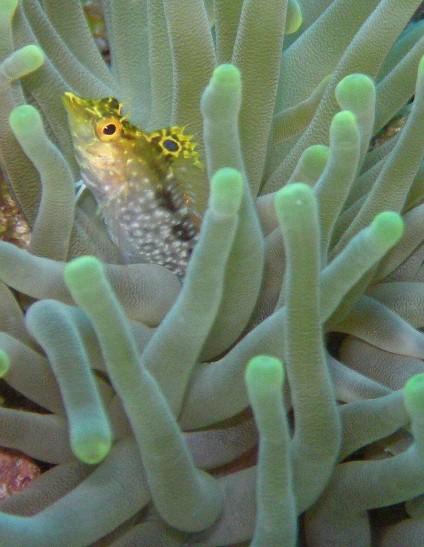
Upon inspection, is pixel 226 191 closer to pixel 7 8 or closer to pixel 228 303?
pixel 228 303

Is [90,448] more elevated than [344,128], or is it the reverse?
[344,128]

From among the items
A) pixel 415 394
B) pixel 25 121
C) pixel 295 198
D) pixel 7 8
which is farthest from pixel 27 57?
pixel 415 394

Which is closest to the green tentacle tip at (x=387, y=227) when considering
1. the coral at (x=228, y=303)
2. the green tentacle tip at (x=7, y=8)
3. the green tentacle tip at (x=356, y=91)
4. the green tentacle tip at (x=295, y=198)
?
the coral at (x=228, y=303)

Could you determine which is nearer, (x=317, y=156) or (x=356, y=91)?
(x=356, y=91)

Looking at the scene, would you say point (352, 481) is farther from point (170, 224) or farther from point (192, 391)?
point (170, 224)

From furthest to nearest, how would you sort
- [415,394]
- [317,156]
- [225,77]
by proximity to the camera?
[317,156], [225,77], [415,394]
